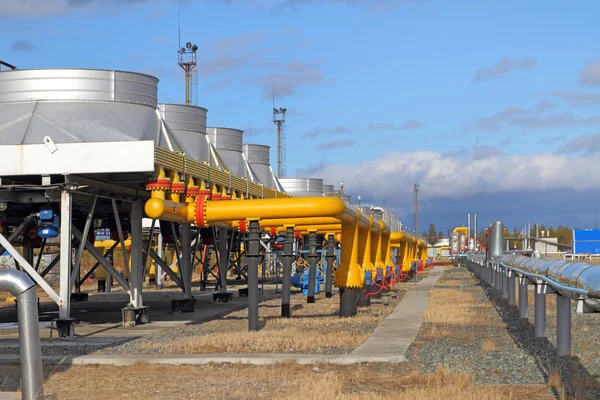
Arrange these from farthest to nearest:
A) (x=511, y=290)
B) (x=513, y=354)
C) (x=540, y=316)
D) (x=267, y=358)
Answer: (x=511, y=290)
(x=540, y=316)
(x=513, y=354)
(x=267, y=358)

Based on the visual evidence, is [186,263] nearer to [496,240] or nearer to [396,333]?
[396,333]

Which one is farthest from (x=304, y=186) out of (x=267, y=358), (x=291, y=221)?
(x=267, y=358)

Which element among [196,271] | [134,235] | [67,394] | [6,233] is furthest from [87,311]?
[196,271]

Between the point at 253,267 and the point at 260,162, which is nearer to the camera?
the point at 253,267

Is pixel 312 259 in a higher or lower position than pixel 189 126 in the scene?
lower

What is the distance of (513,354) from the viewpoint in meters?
14.7

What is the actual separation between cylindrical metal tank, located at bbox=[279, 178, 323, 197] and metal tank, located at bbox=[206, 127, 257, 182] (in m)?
15.8

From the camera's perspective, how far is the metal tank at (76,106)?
19.2m

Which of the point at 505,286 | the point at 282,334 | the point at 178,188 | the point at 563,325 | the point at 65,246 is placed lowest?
the point at 282,334


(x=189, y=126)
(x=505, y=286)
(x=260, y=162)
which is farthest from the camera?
(x=260, y=162)

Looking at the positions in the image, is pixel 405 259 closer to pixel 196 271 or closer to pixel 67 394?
pixel 196 271

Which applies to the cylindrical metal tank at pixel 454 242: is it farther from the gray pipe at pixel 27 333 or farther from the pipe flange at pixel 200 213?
the gray pipe at pixel 27 333

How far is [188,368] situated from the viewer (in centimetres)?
1373

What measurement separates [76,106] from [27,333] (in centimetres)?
1122
